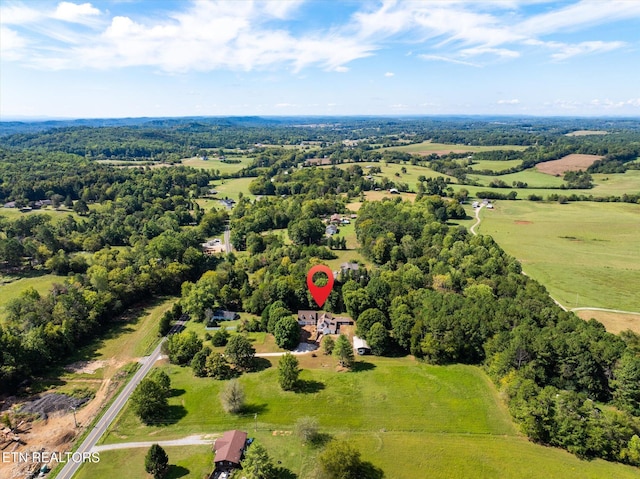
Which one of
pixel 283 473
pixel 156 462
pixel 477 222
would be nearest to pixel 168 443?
pixel 156 462

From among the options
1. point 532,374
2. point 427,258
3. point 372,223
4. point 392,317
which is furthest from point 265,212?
point 532,374

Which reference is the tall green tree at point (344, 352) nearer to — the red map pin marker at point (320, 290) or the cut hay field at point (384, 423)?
the cut hay field at point (384, 423)

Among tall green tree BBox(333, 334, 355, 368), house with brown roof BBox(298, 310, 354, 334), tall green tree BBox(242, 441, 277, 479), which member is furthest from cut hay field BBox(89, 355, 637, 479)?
house with brown roof BBox(298, 310, 354, 334)

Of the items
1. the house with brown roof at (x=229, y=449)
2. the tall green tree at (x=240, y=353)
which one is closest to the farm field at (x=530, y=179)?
the tall green tree at (x=240, y=353)

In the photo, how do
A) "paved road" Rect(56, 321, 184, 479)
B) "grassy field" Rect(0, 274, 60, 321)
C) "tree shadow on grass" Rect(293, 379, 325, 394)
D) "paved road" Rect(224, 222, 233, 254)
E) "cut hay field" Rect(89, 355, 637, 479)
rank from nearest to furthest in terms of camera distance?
"cut hay field" Rect(89, 355, 637, 479) < "paved road" Rect(56, 321, 184, 479) < "tree shadow on grass" Rect(293, 379, 325, 394) < "grassy field" Rect(0, 274, 60, 321) < "paved road" Rect(224, 222, 233, 254)

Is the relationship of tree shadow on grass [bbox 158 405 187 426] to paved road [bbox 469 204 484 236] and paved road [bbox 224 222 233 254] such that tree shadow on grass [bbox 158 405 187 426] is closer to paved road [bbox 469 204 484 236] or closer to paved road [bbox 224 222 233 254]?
paved road [bbox 224 222 233 254]

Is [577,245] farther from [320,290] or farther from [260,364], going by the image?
[260,364]
